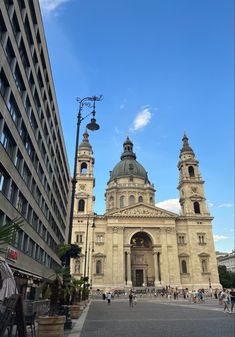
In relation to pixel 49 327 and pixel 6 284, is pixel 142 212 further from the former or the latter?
pixel 6 284

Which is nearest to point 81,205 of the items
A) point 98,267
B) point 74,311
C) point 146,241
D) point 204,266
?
point 98,267

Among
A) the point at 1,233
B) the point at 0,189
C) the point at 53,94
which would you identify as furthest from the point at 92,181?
the point at 1,233

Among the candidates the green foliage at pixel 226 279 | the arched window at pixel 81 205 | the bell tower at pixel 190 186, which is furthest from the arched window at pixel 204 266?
the arched window at pixel 81 205

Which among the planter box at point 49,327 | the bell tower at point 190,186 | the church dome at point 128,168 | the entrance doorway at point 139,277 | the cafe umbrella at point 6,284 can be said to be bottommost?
the planter box at point 49,327

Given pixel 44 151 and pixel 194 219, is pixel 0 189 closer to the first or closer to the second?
pixel 44 151

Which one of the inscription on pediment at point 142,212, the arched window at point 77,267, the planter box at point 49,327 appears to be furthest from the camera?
the inscription on pediment at point 142,212

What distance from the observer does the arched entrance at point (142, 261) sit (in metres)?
69.2

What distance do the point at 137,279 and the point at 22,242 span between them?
52859 millimetres

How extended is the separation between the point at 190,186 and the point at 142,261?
21.9 m

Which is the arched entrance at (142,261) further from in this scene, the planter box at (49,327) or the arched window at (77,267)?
the planter box at (49,327)

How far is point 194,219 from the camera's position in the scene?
236ft

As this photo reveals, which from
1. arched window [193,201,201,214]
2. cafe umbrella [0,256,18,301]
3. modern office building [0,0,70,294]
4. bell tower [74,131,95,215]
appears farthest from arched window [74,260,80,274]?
cafe umbrella [0,256,18,301]

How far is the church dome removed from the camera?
3401 inches

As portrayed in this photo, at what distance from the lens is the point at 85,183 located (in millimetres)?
72688
